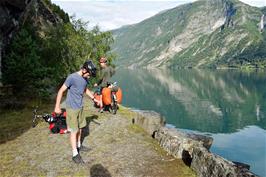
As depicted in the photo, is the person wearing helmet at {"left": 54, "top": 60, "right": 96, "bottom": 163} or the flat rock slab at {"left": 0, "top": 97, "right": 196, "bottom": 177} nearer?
the flat rock slab at {"left": 0, "top": 97, "right": 196, "bottom": 177}

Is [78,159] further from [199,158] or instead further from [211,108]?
[211,108]

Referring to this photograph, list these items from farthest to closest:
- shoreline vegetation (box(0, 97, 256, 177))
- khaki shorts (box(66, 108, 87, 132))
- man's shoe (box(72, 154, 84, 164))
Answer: khaki shorts (box(66, 108, 87, 132)) < man's shoe (box(72, 154, 84, 164)) < shoreline vegetation (box(0, 97, 256, 177))

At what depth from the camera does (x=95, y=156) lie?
13.1 m

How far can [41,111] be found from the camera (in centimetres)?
2306

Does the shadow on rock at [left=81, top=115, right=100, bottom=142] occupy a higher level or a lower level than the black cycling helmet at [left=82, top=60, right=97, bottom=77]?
lower

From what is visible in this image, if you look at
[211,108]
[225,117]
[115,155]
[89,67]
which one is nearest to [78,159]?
[115,155]

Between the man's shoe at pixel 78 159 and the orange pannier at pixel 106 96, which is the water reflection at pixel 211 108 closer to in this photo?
the orange pannier at pixel 106 96

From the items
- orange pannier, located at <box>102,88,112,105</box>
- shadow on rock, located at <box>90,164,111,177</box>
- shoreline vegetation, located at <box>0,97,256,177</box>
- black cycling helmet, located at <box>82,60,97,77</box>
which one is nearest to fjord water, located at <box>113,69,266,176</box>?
orange pannier, located at <box>102,88,112,105</box>

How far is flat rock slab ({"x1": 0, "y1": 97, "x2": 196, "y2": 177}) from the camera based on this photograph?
11.6 m

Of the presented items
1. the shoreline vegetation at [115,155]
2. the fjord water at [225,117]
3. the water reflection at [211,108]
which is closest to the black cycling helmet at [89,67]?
the shoreline vegetation at [115,155]

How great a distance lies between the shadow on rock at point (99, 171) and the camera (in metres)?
11.2

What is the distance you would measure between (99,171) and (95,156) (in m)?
1.62

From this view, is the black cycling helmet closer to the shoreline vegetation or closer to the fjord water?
the shoreline vegetation

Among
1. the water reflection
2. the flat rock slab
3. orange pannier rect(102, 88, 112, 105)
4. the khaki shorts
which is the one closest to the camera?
the flat rock slab
